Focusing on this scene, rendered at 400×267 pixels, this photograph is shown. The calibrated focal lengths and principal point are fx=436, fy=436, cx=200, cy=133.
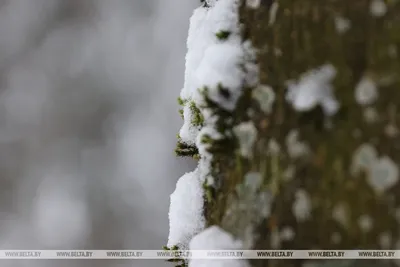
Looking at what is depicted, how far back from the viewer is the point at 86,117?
7.41 ft

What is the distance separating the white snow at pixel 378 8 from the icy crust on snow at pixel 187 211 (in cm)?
46

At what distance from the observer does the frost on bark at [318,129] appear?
630 mm

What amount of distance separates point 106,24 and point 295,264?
6.12 ft

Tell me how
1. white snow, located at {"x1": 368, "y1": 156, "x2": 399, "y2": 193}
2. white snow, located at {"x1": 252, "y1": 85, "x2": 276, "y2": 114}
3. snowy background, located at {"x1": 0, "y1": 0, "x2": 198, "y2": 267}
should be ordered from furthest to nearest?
snowy background, located at {"x1": 0, "y1": 0, "x2": 198, "y2": 267} → white snow, located at {"x1": 252, "y1": 85, "x2": 276, "y2": 114} → white snow, located at {"x1": 368, "y1": 156, "x2": 399, "y2": 193}

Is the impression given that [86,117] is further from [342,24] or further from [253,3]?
[342,24]

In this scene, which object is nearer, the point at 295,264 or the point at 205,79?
the point at 295,264

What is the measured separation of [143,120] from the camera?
222 cm

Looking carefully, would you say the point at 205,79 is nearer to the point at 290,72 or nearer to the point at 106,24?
the point at 290,72

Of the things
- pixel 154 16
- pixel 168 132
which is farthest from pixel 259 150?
pixel 154 16

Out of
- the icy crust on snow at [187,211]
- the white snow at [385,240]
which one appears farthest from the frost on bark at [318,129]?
the icy crust on snow at [187,211]

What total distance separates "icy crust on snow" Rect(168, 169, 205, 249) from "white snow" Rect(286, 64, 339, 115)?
0.30m

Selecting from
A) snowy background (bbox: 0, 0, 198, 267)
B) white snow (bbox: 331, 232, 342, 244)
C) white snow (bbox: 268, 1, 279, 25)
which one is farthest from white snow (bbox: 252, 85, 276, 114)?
snowy background (bbox: 0, 0, 198, 267)

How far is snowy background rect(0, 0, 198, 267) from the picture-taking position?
2.15 m

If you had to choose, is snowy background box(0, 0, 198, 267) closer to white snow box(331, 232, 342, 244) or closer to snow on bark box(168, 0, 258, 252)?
snow on bark box(168, 0, 258, 252)
